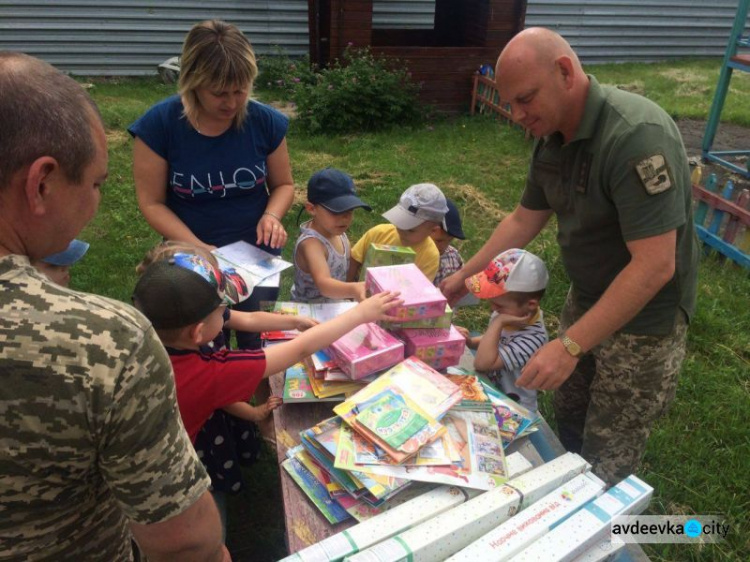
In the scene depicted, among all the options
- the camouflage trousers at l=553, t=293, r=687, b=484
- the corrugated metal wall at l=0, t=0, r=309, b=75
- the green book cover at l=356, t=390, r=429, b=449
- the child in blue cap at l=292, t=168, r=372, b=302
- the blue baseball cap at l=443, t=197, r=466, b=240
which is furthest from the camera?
the corrugated metal wall at l=0, t=0, r=309, b=75

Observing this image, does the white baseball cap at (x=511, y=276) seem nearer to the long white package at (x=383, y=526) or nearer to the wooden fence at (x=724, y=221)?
the long white package at (x=383, y=526)

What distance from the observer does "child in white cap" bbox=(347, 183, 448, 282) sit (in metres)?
3.01

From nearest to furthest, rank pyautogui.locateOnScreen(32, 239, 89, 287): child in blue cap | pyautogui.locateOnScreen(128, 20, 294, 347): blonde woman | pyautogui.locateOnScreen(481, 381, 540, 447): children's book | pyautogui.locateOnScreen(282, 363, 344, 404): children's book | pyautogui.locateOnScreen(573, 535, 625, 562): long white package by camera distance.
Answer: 1. pyautogui.locateOnScreen(573, 535, 625, 562): long white package
2. pyautogui.locateOnScreen(481, 381, 540, 447): children's book
3. pyautogui.locateOnScreen(282, 363, 344, 404): children's book
4. pyautogui.locateOnScreen(128, 20, 294, 347): blonde woman
5. pyautogui.locateOnScreen(32, 239, 89, 287): child in blue cap

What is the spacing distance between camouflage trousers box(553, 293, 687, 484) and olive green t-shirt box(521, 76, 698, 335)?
82 millimetres

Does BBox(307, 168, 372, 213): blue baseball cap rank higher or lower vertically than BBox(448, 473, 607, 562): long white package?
higher

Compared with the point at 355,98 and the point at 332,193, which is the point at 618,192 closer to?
the point at 332,193

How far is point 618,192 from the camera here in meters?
1.89

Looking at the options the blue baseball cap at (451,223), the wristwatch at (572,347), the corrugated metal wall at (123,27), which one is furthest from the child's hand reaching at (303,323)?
the corrugated metal wall at (123,27)

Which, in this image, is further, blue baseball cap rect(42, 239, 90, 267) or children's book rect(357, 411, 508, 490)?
blue baseball cap rect(42, 239, 90, 267)

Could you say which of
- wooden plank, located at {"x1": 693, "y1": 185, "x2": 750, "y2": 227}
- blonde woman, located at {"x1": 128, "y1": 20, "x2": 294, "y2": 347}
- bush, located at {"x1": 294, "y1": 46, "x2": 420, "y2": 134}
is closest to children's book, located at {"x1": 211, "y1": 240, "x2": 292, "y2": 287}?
blonde woman, located at {"x1": 128, "y1": 20, "x2": 294, "y2": 347}

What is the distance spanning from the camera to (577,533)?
1.39 meters

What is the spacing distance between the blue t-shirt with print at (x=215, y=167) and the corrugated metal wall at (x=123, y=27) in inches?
338

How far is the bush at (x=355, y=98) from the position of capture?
26.6 ft

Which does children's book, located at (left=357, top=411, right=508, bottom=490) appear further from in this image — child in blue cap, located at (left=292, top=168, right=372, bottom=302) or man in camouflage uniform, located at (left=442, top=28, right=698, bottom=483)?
child in blue cap, located at (left=292, top=168, right=372, bottom=302)
